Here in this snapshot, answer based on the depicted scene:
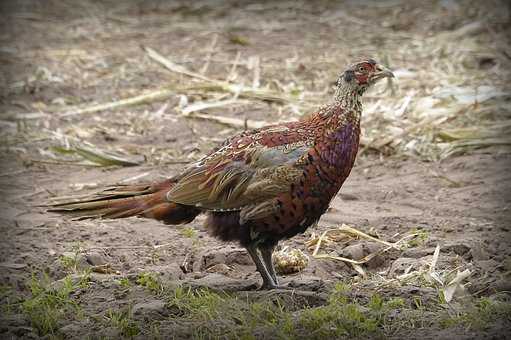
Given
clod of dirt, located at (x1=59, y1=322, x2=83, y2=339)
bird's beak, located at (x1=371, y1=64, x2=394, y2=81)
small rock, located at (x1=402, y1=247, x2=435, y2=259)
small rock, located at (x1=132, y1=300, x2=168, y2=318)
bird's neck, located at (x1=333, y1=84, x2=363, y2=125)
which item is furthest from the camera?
small rock, located at (x1=402, y1=247, x2=435, y2=259)

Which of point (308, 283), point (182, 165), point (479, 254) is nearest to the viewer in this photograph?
point (308, 283)

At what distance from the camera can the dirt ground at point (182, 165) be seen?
5203mm

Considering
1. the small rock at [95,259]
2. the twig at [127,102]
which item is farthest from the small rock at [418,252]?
the twig at [127,102]

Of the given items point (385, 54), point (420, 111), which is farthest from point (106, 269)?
point (385, 54)

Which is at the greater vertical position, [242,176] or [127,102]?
[242,176]

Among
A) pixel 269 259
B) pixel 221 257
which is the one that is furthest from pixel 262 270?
pixel 221 257

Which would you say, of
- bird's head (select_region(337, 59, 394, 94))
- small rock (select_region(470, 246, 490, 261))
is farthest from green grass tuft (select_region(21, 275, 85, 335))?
small rock (select_region(470, 246, 490, 261))

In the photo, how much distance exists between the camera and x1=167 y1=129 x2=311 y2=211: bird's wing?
5.24 metres

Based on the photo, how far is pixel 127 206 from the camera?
18.1 feet

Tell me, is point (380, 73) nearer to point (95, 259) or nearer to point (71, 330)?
point (95, 259)

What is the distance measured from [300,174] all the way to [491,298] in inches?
47.8

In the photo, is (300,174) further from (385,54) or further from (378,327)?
(385,54)

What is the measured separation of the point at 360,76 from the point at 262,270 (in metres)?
1.26

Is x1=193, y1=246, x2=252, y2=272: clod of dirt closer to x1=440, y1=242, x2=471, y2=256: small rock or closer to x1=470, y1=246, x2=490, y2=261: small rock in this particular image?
x1=440, y1=242, x2=471, y2=256: small rock
